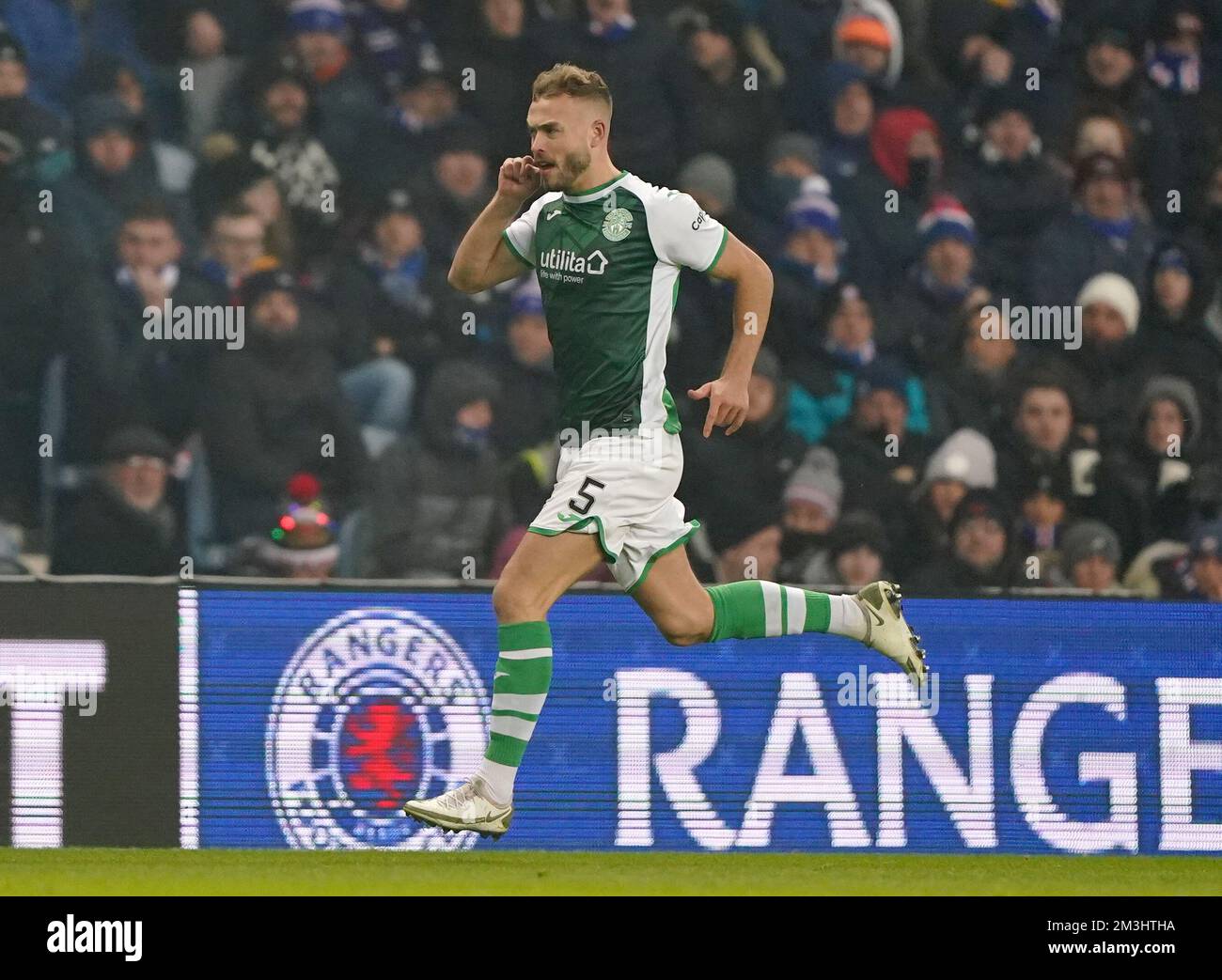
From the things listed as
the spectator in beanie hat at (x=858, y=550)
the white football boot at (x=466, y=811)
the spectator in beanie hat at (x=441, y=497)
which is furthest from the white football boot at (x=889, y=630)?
the spectator in beanie hat at (x=441, y=497)

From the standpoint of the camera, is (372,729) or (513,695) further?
(372,729)

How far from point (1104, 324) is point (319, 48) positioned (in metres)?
3.71

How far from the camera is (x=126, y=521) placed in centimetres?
823

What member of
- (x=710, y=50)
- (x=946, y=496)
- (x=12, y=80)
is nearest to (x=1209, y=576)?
(x=946, y=496)

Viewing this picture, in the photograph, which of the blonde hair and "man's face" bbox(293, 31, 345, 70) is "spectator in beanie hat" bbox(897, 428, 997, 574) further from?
the blonde hair

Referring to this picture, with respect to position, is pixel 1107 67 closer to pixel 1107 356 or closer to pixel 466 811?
pixel 1107 356

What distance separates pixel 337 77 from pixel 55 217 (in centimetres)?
137

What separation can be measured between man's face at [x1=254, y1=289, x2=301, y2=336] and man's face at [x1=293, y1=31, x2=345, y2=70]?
1.09m

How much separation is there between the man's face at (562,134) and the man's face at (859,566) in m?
3.18

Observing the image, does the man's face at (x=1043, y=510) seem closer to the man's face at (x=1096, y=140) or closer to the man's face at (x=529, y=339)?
the man's face at (x=1096, y=140)

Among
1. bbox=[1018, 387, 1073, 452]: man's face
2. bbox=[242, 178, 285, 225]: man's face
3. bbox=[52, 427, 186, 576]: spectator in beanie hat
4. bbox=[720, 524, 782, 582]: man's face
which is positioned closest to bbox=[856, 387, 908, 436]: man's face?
bbox=[1018, 387, 1073, 452]: man's face

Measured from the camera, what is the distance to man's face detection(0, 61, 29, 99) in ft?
28.4

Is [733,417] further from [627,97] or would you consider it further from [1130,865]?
[627,97]

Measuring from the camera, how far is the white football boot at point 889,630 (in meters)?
6.38
